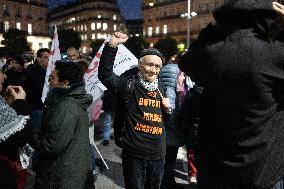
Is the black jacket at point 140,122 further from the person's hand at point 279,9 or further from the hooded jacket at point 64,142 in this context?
the person's hand at point 279,9

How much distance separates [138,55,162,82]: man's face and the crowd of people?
0.4 inches

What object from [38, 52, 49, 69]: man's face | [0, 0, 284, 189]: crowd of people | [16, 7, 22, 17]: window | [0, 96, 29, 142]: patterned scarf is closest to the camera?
[0, 0, 284, 189]: crowd of people

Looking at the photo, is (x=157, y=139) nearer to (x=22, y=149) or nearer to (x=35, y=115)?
(x=22, y=149)

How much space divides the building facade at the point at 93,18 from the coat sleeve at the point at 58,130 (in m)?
130

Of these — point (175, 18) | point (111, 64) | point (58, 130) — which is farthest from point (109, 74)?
point (175, 18)

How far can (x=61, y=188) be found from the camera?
→ 346 centimetres

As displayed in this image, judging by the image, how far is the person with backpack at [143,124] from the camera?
13.1 feet

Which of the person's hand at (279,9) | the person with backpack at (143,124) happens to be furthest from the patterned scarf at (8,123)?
the person's hand at (279,9)

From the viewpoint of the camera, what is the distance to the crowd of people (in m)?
2.10

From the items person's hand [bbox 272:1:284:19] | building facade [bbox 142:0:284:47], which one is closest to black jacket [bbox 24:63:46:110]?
person's hand [bbox 272:1:284:19]

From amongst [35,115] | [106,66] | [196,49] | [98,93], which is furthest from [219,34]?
[35,115]

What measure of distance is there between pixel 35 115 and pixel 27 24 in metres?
91.4

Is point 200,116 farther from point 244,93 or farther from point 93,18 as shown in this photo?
point 93,18

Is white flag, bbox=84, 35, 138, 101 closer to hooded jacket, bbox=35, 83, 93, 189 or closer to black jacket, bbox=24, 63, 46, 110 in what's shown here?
black jacket, bbox=24, 63, 46, 110
